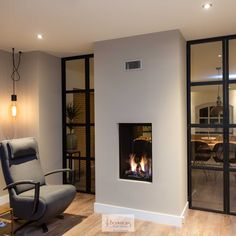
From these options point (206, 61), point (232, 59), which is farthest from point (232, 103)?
point (206, 61)

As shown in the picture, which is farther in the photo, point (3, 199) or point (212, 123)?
point (3, 199)

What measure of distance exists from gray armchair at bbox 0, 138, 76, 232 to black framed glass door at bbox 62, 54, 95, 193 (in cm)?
106

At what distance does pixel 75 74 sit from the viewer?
475 cm

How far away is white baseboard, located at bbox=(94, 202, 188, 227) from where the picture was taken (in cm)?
333

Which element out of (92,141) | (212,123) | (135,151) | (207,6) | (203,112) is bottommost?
(135,151)

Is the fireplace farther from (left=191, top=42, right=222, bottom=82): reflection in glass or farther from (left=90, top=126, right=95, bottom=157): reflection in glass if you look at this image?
(left=191, top=42, right=222, bottom=82): reflection in glass

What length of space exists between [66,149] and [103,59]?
192cm

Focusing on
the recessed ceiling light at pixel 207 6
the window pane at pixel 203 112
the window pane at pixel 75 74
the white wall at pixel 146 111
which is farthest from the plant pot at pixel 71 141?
the recessed ceiling light at pixel 207 6

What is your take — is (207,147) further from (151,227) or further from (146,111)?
(151,227)

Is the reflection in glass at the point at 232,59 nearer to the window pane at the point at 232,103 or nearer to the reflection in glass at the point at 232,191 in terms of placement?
the window pane at the point at 232,103

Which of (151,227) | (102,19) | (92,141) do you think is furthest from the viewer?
(92,141)

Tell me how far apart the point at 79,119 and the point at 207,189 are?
8.13 ft

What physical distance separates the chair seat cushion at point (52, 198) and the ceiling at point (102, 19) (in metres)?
2.05

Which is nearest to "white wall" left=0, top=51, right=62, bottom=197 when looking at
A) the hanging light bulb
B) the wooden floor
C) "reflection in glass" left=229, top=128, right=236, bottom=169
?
the hanging light bulb
